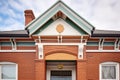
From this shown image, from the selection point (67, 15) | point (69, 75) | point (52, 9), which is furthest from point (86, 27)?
point (69, 75)

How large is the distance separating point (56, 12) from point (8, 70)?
4173 millimetres

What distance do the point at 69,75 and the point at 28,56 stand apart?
2593 millimetres

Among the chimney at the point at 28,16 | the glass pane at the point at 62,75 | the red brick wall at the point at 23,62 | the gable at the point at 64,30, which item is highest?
the chimney at the point at 28,16

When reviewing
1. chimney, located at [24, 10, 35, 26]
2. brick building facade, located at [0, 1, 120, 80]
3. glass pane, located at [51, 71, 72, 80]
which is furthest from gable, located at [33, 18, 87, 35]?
chimney, located at [24, 10, 35, 26]

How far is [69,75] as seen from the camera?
1354cm

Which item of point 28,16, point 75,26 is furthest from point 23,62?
point 28,16

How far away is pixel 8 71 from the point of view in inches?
513

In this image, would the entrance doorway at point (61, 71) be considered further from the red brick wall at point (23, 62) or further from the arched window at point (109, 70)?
the arched window at point (109, 70)

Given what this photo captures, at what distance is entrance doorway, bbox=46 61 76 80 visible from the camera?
13.4 m

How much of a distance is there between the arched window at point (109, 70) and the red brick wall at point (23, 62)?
3.82 metres

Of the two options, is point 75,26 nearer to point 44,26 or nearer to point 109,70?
point 44,26

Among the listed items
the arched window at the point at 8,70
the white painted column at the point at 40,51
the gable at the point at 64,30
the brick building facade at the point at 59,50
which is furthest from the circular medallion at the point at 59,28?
the arched window at the point at 8,70

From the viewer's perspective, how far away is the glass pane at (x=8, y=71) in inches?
512

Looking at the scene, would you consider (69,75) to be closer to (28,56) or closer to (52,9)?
(28,56)
